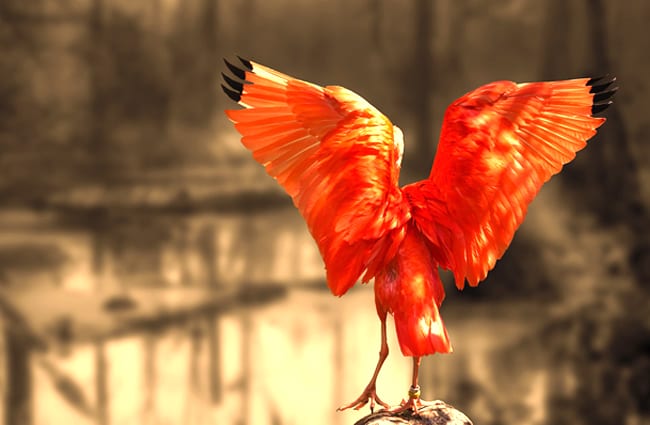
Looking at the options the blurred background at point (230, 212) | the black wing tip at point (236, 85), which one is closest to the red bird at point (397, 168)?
the black wing tip at point (236, 85)

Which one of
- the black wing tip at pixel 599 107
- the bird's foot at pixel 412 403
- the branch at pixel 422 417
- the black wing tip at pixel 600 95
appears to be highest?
the black wing tip at pixel 600 95

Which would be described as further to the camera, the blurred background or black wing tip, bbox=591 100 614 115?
the blurred background

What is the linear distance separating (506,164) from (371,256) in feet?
1.00

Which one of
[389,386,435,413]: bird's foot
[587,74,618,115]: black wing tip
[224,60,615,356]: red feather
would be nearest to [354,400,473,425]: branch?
[389,386,435,413]: bird's foot

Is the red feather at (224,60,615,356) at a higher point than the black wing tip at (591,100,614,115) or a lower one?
lower

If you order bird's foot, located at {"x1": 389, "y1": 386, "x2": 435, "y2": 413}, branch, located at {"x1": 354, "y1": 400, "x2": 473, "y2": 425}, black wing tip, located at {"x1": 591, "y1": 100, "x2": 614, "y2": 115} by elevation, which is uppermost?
black wing tip, located at {"x1": 591, "y1": 100, "x2": 614, "y2": 115}

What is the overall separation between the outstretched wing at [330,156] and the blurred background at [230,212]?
0.75 metres

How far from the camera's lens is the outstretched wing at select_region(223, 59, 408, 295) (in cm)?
159

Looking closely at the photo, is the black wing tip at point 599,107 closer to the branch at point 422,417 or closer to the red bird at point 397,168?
the red bird at point 397,168

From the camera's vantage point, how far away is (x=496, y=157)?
163 cm

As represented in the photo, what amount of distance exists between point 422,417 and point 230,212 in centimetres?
91

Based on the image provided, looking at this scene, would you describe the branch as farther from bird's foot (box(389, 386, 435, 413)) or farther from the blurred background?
the blurred background

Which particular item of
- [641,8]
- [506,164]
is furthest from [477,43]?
[506,164]

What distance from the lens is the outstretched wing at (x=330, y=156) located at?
1.59m
